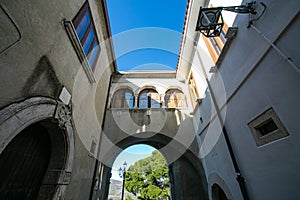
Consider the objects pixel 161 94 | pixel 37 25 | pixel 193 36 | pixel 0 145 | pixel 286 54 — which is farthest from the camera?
pixel 161 94

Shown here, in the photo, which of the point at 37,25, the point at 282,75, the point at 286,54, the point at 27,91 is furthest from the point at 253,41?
the point at 27,91

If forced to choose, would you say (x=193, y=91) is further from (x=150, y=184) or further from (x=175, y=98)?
(x=150, y=184)

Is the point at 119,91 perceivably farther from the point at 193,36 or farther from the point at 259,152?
the point at 259,152

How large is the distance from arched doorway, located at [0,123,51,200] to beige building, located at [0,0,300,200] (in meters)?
0.02

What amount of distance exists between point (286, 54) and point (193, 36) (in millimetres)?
4042

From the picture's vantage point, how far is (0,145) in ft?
4.56

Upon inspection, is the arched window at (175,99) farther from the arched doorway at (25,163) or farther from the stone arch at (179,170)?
the arched doorway at (25,163)

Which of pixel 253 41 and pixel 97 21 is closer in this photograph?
pixel 253 41

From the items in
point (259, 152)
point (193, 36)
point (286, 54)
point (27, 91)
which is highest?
point (193, 36)

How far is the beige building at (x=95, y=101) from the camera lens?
66.2 inches

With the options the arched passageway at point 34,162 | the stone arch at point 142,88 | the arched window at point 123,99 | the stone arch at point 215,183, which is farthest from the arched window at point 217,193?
the stone arch at point 142,88

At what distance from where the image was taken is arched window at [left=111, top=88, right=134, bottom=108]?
6.99 m

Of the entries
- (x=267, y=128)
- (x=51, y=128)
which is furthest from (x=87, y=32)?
(x=267, y=128)

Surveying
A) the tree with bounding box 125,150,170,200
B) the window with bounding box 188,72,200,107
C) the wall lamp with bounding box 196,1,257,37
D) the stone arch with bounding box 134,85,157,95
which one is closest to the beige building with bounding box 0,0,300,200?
the wall lamp with bounding box 196,1,257,37
